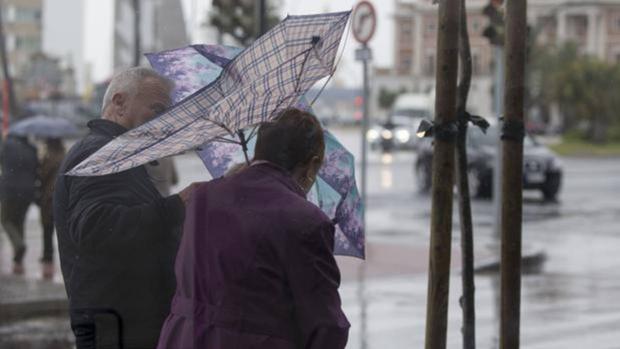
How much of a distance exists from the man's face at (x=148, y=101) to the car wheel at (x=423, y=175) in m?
24.7

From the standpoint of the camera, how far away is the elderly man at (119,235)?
4324 millimetres

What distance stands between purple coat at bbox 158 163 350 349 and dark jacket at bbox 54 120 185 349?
23.1 inches

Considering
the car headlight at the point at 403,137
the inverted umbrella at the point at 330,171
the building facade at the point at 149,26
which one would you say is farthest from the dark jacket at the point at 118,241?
the car headlight at the point at 403,137

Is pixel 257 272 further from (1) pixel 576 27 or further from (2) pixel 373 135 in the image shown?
(1) pixel 576 27

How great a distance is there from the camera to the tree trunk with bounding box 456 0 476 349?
18.1 feet

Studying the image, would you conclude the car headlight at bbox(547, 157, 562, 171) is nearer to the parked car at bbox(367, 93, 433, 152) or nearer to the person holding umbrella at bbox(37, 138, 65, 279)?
the person holding umbrella at bbox(37, 138, 65, 279)

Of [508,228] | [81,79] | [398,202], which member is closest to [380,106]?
[81,79]

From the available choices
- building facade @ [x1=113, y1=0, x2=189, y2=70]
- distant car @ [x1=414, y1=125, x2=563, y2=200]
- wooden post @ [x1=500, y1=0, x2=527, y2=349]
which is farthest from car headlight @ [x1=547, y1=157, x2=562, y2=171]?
wooden post @ [x1=500, y1=0, x2=527, y2=349]

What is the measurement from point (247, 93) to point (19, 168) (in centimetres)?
1123

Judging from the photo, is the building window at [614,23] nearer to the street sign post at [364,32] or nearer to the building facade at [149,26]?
the building facade at [149,26]

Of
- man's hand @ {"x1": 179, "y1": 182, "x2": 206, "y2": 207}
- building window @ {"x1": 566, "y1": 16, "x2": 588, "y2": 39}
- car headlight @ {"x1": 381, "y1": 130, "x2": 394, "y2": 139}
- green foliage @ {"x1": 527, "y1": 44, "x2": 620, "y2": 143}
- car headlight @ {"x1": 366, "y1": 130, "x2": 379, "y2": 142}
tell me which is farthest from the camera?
building window @ {"x1": 566, "y1": 16, "x2": 588, "y2": 39}

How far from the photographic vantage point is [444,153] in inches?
190

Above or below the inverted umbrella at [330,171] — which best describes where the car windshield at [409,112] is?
below

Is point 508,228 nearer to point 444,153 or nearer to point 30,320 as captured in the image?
point 444,153
